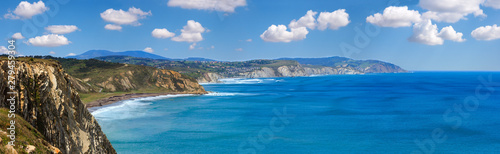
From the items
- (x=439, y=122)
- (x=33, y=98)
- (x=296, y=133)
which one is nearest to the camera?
(x=33, y=98)

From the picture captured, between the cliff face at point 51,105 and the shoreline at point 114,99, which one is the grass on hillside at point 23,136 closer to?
the cliff face at point 51,105

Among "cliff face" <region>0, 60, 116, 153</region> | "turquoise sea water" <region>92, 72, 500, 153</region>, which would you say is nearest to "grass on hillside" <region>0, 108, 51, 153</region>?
"cliff face" <region>0, 60, 116, 153</region>

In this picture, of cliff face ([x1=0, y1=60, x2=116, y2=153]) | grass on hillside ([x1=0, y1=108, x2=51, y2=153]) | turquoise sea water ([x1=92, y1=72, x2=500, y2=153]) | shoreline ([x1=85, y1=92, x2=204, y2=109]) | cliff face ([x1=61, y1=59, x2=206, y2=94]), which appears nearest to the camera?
grass on hillside ([x1=0, y1=108, x2=51, y2=153])

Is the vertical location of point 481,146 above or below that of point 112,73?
below

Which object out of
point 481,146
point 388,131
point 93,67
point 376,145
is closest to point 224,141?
point 376,145

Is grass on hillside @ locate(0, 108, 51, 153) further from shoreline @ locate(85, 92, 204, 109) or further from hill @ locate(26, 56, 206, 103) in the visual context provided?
hill @ locate(26, 56, 206, 103)

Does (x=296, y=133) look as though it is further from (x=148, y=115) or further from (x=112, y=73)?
(x=112, y=73)

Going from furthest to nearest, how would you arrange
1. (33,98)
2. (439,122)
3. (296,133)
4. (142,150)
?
(439,122)
(296,133)
(142,150)
(33,98)

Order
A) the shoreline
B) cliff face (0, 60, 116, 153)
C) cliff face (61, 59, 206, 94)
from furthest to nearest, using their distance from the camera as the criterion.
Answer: cliff face (61, 59, 206, 94) < the shoreline < cliff face (0, 60, 116, 153)

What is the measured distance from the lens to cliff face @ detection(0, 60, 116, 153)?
21.9m

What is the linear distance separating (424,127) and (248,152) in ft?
135

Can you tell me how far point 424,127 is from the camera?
6725cm

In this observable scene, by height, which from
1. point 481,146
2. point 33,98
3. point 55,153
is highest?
point 33,98

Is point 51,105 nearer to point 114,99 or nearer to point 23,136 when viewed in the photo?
point 23,136
